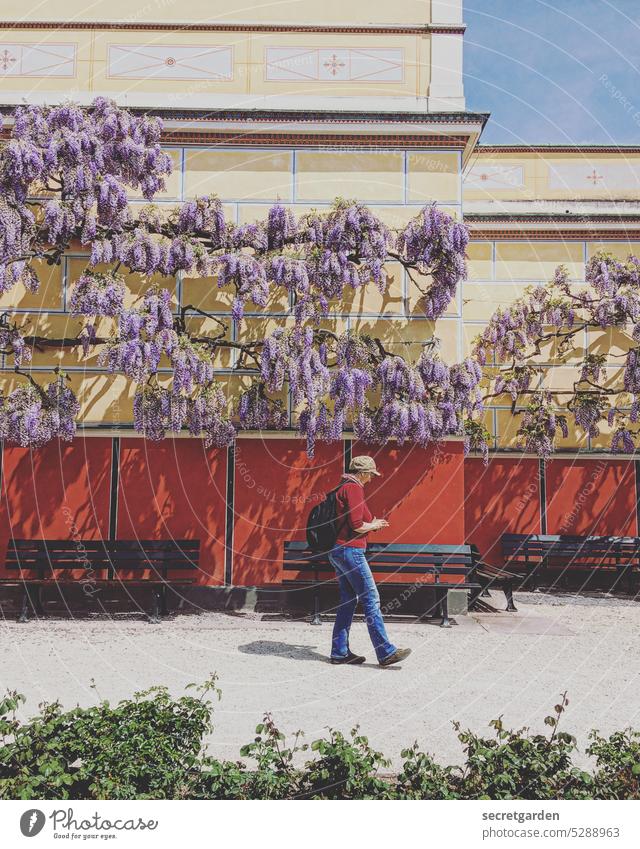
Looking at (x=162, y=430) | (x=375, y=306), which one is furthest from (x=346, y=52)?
(x=162, y=430)

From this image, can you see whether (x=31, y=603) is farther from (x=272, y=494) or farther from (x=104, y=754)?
(x=104, y=754)

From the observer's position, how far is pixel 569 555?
14.4m

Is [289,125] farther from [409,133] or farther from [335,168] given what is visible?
[409,133]

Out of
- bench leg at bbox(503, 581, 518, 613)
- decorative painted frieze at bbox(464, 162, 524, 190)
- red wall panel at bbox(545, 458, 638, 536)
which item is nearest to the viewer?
bench leg at bbox(503, 581, 518, 613)

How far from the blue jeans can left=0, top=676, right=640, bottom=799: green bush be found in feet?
10.8

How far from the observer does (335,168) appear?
12.1 m

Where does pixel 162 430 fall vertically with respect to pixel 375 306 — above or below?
below

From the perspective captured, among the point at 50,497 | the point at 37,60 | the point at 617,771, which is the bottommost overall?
the point at 617,771

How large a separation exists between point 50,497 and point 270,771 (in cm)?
855

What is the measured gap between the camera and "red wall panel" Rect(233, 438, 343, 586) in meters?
11.8

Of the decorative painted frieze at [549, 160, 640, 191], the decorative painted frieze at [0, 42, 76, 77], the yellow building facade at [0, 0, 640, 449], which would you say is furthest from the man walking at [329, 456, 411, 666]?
the decorative painted frieze at [549, 160, 640, 191]

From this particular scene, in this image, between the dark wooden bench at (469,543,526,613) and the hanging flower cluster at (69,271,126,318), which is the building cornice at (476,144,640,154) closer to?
the dark wooden bench at (469,543,526,613)

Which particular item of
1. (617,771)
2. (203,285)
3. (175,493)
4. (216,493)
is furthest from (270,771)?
(203,285)
